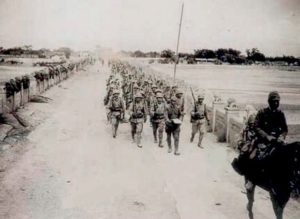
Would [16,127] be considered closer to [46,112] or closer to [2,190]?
[46,112]

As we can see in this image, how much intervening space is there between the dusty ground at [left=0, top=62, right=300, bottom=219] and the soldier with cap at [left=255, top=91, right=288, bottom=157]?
3.60ft

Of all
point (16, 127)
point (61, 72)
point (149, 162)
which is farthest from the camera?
point (61, 72)

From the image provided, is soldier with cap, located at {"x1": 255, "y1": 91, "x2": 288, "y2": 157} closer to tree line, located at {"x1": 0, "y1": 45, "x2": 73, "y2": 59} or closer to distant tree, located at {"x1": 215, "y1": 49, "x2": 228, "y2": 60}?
tree line, located at {"x1": 0, "y1": 45, "x2": 73, "y2": 59}

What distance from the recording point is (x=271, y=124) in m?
5.74

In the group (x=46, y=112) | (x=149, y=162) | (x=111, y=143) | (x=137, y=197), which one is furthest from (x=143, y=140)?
(x=46, y=112)

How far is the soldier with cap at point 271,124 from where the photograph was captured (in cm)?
563

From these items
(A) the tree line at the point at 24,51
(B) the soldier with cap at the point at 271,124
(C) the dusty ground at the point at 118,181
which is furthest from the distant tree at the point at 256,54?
(B) the soldier with cap at the point at 271,124

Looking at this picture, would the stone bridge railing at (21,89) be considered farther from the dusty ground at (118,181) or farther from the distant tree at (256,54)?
the distant tree at (256,54)

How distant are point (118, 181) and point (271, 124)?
9.40 ft

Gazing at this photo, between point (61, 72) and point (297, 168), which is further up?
point (297, 168)

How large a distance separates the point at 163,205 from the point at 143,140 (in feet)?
16.3

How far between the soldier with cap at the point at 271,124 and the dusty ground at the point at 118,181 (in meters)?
1.10

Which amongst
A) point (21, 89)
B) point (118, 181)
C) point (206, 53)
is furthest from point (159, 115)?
point (206, 53)

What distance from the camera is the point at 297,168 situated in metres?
5.27
